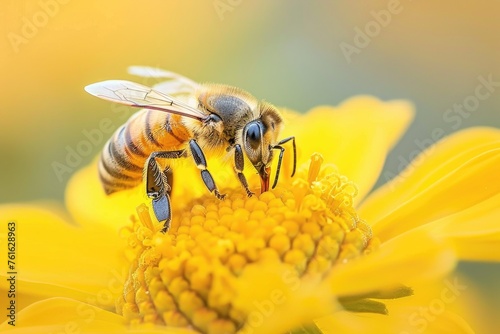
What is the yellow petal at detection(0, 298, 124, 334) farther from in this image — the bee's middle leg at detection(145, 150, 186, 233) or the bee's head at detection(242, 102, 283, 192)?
the bee's head at detection(242, 102, 283, 192)

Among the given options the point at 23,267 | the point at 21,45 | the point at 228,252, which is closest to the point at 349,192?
the point at 228,252

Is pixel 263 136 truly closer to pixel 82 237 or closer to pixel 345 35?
pixel 82 237

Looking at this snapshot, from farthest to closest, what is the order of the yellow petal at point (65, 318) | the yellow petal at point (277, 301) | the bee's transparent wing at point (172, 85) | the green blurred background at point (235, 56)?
the green blurred background at point (235, 56) < the bee's transparent wing at point (172, 85) < the yellow petal at point (65, 318) < the yellow petal at point (277, 301)

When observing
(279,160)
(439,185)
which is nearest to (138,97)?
(279,160)

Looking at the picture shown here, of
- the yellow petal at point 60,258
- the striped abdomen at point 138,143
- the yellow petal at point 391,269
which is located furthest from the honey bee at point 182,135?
the yellow petal at point 391,269

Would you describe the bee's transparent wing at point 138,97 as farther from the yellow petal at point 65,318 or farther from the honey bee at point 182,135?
the yellow petal at point 65,318

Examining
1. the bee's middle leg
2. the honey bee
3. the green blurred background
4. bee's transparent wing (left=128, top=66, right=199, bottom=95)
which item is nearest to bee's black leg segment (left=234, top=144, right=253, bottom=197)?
the honey bee

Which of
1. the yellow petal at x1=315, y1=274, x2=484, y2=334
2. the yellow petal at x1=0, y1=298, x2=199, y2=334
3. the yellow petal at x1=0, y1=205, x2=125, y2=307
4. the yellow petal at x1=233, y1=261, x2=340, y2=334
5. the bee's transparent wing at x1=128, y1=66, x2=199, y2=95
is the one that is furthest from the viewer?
the bee's transparent wing at x1=128, y1=66, x2=199, y2=95
